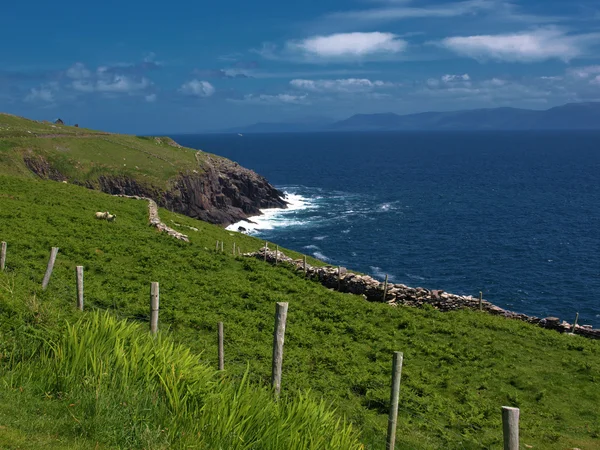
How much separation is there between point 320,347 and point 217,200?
292 ft

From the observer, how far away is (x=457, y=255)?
91.8m

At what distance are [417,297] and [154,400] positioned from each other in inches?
1045

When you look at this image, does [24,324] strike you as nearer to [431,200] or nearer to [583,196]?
[431,200]

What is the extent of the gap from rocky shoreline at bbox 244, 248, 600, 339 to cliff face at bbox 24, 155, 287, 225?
61730 mm

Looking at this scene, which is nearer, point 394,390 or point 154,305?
point 394,390

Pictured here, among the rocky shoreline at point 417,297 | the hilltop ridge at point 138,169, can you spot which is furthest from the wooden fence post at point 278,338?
the hilltop ridge at point 138,169

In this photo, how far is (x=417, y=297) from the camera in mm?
37500

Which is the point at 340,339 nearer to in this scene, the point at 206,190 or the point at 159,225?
the point at 159,225

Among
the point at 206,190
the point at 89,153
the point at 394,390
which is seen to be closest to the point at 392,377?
the point at 394,390

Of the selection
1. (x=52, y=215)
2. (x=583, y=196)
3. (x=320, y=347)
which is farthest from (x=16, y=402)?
(x=583, y=196)

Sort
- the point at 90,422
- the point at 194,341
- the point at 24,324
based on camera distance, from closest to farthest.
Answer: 1. the point at 90,422
2. the point at 24,324
3. the point at 194,341

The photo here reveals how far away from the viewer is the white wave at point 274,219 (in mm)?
106438

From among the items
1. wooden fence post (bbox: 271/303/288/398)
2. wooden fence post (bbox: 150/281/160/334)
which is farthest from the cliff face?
wooden fence post (bbox: 271/303/288/398)

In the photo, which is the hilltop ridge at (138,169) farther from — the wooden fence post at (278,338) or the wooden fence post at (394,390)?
the wooden fence post at (394,390)
